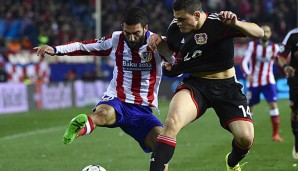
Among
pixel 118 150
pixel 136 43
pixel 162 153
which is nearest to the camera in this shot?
pixel 162 153

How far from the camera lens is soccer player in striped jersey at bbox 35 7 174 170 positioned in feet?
29.6

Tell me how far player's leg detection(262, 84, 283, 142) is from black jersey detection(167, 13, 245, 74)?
22.5 ft

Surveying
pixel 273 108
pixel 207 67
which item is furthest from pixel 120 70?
pixel 273 108

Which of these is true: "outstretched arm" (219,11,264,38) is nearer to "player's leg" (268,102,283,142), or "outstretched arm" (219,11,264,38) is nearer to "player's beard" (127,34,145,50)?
"player's beard" (127,34,145,50)

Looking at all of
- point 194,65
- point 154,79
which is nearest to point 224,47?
point 194,65

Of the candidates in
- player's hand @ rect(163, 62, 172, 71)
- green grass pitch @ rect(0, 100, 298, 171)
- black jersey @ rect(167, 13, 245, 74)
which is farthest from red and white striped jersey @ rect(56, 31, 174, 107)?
green grass pitch @ rect(0, 100, 298, 171)

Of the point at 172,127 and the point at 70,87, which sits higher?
the point at 172,127

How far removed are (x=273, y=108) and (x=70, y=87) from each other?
1300 cm

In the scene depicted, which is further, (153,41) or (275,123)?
(275,123)

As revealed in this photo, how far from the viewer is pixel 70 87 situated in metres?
27.6

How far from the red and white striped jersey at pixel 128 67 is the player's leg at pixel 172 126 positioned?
110 centimetres

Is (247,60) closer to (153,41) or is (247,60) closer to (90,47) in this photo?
(90,47)

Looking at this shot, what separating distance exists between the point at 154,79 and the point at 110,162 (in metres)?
2.69

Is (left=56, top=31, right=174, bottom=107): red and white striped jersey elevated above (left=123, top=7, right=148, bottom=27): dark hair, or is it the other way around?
(left=123, top=7, right=148, bottom=27): dark hair
